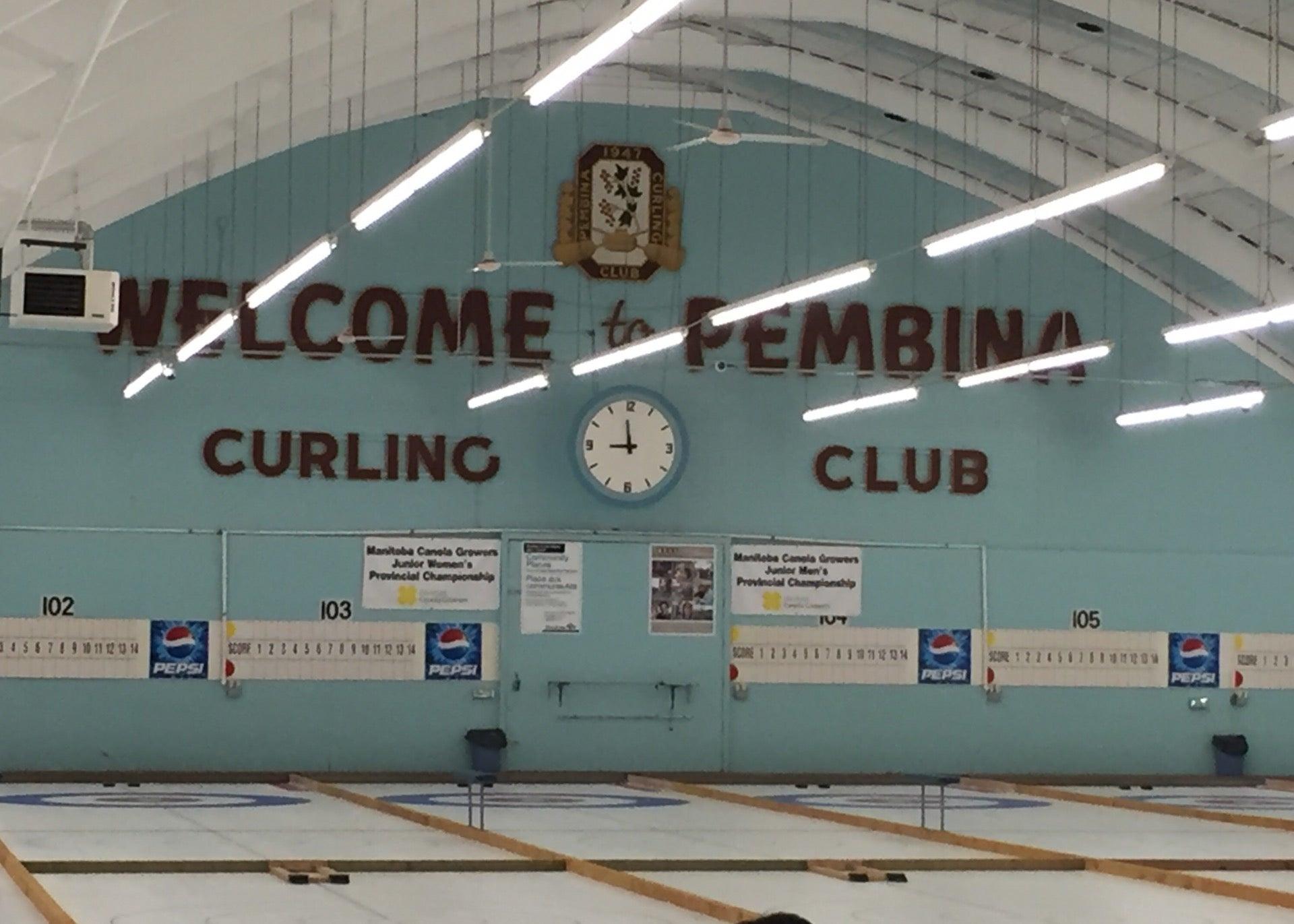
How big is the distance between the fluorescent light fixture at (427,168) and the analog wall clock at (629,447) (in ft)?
25.9

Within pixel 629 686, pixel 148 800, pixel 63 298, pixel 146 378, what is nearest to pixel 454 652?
pixel 629 686

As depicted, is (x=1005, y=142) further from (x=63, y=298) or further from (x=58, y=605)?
(x=63, y=298)

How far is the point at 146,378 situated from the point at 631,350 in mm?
4725

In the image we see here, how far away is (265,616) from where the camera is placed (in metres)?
21.8

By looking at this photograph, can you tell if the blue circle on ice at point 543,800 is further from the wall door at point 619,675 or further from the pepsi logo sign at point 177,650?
the pepsi logo sign at point 177,650

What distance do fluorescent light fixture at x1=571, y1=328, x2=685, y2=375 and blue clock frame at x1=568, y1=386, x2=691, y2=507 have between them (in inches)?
62.3

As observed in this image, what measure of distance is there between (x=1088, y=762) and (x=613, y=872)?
432 inches

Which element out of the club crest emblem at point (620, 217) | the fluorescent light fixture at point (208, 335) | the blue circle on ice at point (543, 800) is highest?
the club crest emblem at point (620, 217)

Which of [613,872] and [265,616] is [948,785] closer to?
→ [265,616]

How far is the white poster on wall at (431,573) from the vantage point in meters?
22.1

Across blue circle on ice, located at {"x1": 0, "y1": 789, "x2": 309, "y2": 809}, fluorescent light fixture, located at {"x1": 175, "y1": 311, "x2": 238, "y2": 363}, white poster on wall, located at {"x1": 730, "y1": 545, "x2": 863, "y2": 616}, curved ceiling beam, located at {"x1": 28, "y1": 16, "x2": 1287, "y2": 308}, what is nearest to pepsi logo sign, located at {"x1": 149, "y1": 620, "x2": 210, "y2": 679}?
blue circle on ice, located at {"x1": 0, "y1": 789, "x2": 309, "y2": 809}

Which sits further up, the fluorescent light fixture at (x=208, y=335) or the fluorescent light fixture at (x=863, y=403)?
the fluorescent light fixture at (x=208, y=335)

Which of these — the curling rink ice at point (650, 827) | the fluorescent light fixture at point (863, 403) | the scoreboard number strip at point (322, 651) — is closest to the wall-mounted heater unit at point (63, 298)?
the curling rink ice at point (650, 827)

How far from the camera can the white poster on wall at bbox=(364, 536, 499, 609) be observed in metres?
22.1
